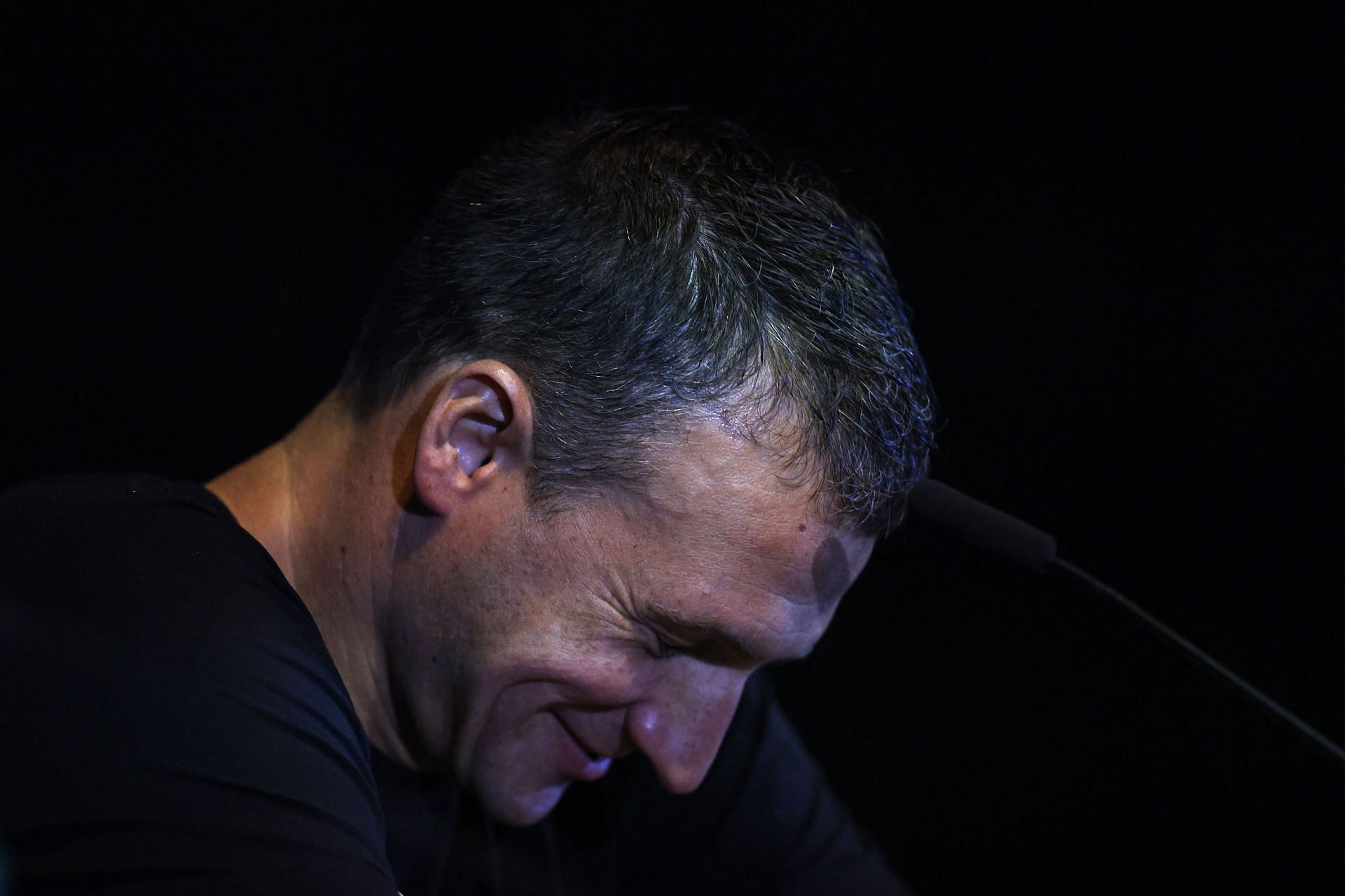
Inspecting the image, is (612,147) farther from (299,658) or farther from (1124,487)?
(1124,487)

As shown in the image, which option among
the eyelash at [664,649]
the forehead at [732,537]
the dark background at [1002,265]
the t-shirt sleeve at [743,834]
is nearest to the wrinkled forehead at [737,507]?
the forehead at [732,537]

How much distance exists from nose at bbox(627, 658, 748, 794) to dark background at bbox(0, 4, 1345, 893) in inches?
29.4

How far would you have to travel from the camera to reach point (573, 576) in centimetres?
109

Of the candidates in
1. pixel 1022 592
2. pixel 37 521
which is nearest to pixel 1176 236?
pixel 1022 592

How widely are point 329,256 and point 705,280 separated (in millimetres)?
883

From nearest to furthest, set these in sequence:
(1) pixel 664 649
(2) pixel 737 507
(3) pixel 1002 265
Answer: 1. (2) pixel 737 507
2. (1) pixel 664 649
3. (3) pixel 1002 265

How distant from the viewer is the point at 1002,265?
5.93 feet

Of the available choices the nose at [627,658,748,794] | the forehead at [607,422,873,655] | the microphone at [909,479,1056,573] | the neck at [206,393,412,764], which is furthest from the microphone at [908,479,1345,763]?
the neck at [206,393,412,764]

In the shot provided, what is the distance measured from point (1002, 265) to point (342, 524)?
112 centimetres

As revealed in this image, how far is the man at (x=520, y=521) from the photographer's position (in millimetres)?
886

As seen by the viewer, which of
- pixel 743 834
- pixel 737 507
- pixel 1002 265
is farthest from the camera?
pixel 1002 265

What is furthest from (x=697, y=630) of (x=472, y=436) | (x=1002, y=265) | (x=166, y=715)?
(x=1002, y=265)

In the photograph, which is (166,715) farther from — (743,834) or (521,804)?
(743,834)

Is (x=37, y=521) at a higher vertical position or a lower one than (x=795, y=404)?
lower
